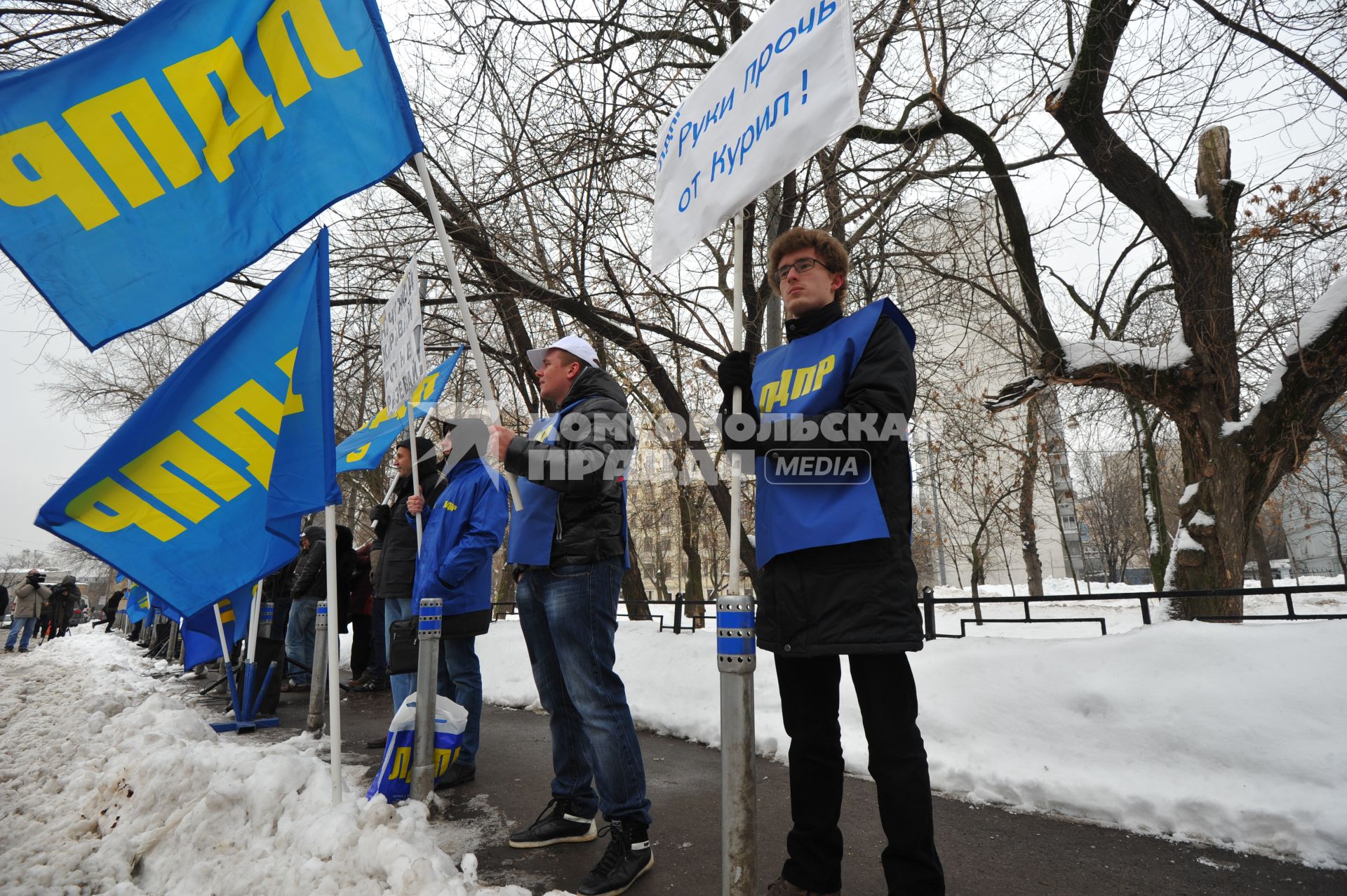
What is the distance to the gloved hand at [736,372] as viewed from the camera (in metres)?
2.21

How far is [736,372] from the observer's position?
222 cm

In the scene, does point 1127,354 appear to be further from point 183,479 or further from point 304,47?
point 183,479

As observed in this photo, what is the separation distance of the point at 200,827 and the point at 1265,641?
4.98 m

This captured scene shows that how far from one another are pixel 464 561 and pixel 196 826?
5.09ft

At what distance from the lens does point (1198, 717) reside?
3.40 meters

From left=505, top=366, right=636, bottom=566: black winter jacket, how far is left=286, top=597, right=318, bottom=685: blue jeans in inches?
250

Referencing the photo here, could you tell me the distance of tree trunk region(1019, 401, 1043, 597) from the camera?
48.8ft

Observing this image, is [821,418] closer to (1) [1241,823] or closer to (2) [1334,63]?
(1) [1241,823]

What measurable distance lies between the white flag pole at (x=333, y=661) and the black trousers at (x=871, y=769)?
1.86 metres

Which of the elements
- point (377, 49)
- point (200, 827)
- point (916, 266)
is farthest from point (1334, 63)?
point (200, 827)

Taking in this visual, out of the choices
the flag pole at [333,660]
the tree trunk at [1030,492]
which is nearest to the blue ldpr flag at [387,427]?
the flag pole at [333,660]

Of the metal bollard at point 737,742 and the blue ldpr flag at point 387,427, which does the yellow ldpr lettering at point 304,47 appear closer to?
the blue ldpr flag at point 387,427

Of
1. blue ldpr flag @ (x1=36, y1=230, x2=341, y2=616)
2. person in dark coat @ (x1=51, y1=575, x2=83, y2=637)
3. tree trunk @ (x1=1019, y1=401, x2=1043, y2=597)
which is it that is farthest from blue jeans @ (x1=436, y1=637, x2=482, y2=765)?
person in dark coat @ (x1=51, y1=575, x2=83, y2=637)

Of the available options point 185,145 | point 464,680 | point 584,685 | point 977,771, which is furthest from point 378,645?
point 977,771
